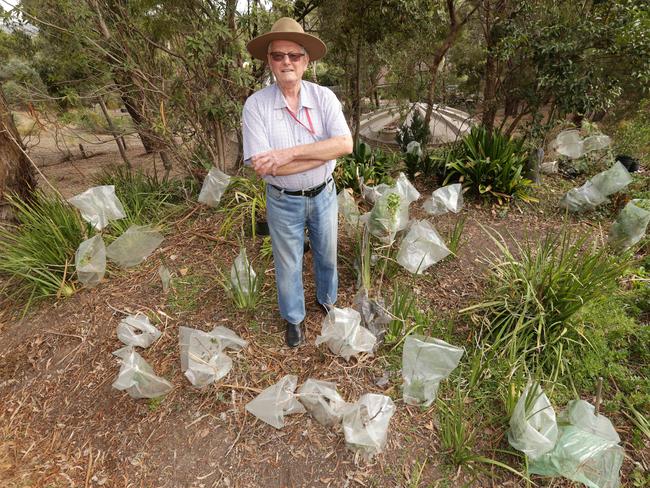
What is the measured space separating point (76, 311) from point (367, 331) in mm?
2087

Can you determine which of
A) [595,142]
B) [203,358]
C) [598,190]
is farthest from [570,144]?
[203,358]

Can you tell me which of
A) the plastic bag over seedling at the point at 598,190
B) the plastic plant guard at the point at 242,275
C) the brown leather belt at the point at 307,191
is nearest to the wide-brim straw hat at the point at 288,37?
the brown leather belt at the point at 307,191

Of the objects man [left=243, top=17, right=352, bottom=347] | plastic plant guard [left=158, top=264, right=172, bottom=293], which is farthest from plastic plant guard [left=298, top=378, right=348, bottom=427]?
plastic plant guard [left=158, top=264, right=172, bottom=293]

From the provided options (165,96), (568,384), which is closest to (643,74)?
(568,384)

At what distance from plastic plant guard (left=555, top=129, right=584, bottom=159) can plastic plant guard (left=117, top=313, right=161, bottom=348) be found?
4.23m

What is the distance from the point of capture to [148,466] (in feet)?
5.38

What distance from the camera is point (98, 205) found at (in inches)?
108

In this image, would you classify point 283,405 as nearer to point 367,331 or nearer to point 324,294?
point 367,331

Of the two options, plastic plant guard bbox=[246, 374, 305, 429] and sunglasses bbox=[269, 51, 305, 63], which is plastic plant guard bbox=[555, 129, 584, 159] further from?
plastic plant guard bbox=[246, 374, 305, 429]

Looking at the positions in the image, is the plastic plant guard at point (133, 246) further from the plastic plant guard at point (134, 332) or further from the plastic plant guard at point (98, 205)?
the plastic plant guard at point (134, 332)

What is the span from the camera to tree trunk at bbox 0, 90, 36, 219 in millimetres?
2770

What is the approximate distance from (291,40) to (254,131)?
0.45 m

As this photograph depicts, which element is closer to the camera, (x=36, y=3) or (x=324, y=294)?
(x=324, y=294)

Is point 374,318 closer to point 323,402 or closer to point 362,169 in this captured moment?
point 323,402
